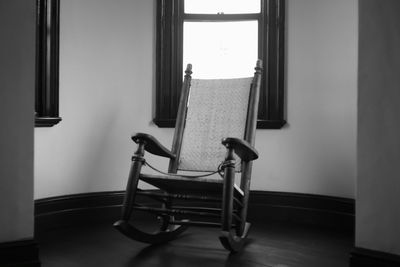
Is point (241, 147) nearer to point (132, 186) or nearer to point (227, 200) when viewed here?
point (227, 200)

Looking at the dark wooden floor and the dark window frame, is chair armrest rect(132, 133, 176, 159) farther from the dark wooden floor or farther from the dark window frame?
the dark window frame

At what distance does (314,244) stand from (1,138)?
177cm

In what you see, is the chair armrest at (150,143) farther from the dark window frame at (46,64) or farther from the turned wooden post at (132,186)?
the dark window frame at (46,64)

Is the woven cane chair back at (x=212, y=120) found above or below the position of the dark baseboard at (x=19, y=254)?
above

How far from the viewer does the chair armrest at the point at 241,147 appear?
256 cm

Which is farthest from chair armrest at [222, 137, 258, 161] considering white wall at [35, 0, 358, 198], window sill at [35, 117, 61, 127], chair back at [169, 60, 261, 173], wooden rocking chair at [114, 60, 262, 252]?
window sill at [35, 117, 61, 127]

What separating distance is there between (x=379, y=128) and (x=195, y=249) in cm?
116

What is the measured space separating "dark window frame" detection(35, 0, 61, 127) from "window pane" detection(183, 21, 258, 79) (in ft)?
3.20

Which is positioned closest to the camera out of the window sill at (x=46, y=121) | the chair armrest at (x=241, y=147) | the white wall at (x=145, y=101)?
the chair armrest at (x=241, y=147)

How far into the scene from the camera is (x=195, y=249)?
2.73 m

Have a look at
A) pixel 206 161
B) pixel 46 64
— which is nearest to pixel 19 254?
pixel 206 161

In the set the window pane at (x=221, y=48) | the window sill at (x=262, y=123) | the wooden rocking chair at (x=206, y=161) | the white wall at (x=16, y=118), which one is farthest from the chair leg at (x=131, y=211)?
the window pane at (x=221, y=48)

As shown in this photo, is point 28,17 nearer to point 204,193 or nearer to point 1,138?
point 1,138

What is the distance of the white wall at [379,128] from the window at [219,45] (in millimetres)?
1403
